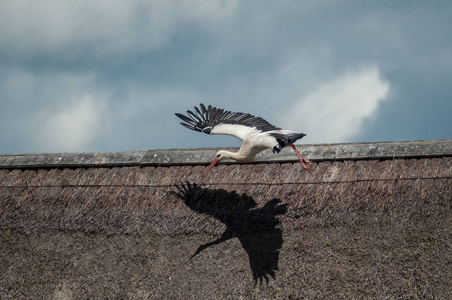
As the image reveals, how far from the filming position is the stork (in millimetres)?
5109

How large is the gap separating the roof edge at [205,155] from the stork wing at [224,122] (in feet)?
1.16

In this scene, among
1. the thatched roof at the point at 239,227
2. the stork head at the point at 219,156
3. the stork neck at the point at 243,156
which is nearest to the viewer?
the thatched roof at the point at 239,227

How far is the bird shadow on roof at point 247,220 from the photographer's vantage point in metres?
5.18

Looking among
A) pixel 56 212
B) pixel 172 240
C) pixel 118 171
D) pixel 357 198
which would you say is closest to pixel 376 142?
pixel 357 198

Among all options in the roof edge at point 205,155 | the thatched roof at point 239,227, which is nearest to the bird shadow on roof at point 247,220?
the thatched roof at point 239,227

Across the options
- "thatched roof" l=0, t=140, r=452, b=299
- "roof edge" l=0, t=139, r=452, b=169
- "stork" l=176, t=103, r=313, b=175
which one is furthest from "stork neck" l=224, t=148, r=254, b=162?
"roof edge" l=0, t=139, r=452, b=169

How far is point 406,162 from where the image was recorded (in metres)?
5.57

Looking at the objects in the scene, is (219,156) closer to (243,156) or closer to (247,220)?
(243,156)

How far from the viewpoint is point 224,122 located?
6.04 m

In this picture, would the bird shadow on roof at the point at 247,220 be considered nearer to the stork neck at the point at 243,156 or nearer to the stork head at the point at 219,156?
the stork head at the point at 219,156

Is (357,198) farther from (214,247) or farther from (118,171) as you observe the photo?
(118,171)

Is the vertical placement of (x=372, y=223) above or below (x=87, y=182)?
above

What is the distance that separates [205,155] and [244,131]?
749 millimetres

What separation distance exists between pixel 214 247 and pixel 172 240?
0.45 meters
